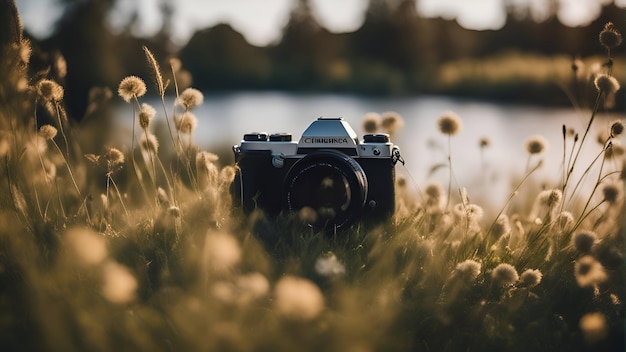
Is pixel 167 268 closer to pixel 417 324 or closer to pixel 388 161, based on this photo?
pixel 417 324

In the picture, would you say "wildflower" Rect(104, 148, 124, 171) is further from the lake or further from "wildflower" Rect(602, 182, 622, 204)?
"wildflower" Rect(602, 182, 622, 204)

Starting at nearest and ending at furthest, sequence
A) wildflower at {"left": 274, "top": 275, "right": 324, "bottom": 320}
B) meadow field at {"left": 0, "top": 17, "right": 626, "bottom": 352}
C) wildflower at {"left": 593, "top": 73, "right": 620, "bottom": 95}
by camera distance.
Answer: wildflower at {"left": 274, "top": 275, "right": 324, "bottom": 320}, meadow field at {"left": 0, "top": 17, "right": 626, "bottom": 352}, wildflower at {"left": 593, "top": 73, "right": 620, "bottom": 95}

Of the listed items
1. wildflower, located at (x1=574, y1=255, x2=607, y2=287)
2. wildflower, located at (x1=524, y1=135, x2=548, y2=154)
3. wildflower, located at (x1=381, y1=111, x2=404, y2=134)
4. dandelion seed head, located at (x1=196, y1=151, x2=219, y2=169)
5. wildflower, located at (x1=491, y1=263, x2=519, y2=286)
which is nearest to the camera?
wildflower, located at (x1=574, y1=255, x2=607, y2=287)

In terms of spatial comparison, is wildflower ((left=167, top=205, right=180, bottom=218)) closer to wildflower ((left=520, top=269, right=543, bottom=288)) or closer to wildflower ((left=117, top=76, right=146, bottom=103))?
wildflower ((left=117, top=76, right=146, bottom=103))

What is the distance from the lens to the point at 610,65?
2.44 meters

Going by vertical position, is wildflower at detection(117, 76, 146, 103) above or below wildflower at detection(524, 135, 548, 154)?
above

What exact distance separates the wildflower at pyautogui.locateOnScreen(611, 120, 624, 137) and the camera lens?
99 cm

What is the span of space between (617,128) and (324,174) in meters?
1.16

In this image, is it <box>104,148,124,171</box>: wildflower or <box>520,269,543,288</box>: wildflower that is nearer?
<box>520,269,543,288</box>: wildflower

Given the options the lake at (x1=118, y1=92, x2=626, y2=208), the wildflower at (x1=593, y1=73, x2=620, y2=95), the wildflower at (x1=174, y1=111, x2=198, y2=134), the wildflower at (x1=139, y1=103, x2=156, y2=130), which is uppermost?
the wildflower at (x1=593, y1=73, x2=620, y2=95)

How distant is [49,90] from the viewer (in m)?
2.50

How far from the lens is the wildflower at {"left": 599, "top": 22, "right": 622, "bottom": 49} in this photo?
94.8 inches

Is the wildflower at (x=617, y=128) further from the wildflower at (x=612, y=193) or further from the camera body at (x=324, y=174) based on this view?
the camera body at (x=324, y=174)

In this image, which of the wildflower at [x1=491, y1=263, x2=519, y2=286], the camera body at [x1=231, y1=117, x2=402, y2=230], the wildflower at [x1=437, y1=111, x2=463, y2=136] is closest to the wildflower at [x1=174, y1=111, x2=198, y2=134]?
the camera body at [x1=231, y1=117, x2=402, y2=230]
